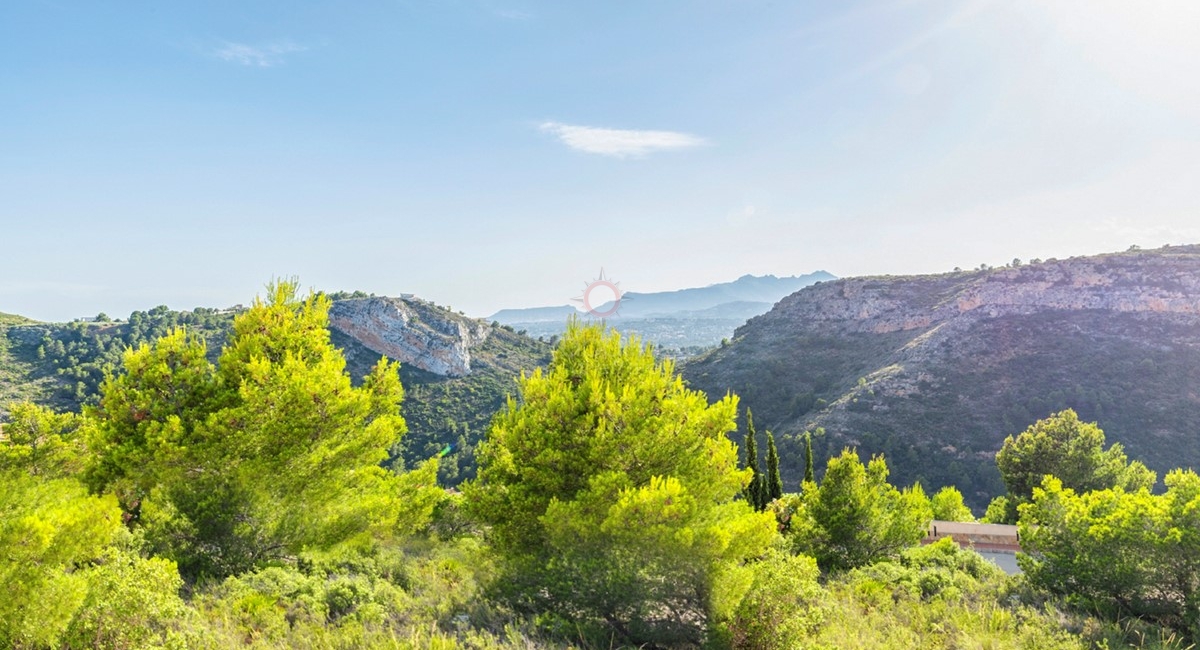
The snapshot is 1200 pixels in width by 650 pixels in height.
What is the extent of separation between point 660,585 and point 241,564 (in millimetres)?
7563

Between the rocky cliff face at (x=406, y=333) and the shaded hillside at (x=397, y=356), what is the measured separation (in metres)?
0.12

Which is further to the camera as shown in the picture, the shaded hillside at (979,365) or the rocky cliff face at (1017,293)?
the rocky cliff face at (1017,293)

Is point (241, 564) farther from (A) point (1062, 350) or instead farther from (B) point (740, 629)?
(A) point (1062, 350)

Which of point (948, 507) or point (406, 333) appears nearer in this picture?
point (948, 507)

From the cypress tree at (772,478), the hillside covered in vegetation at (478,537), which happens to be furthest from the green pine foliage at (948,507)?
the hillside covered in vegetation at (478,537)

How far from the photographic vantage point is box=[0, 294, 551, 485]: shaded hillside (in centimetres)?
4572

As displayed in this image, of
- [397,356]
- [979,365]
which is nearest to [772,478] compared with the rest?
[979,365]

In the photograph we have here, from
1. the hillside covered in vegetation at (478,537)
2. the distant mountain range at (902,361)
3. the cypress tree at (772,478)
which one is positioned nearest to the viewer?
the hillside covered in vegetation at (478,537)

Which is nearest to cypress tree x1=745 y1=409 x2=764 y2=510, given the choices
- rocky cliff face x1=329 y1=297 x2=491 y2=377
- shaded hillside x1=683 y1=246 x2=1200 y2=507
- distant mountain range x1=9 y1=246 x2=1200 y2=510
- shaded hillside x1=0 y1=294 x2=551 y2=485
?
distant mountain range x1=9 y1=246 x2=1200 y2=510

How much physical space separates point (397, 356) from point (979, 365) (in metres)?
63.1

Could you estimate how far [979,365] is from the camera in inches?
2092

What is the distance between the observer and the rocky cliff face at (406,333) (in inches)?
2721

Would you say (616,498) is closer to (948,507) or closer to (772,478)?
(772,478)

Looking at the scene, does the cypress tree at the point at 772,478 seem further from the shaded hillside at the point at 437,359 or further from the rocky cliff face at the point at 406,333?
the rocky cliff face at the point at 406,333
